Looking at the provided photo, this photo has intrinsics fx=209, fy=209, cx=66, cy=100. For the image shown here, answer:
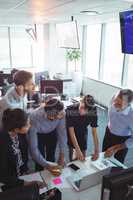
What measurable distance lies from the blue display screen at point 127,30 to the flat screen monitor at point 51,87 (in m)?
2.18

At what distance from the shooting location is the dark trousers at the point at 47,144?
2.36 m

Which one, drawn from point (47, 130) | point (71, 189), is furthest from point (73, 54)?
point (71, 189)

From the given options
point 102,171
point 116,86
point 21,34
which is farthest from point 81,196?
point 21,34

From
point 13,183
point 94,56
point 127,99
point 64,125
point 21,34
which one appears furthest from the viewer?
point 21,34

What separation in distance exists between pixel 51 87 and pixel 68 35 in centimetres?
116

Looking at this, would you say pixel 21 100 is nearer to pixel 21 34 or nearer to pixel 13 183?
pixel 13 183

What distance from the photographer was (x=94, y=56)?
7.02m

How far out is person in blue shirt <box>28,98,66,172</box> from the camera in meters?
2.00

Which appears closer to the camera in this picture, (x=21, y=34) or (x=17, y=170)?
(x=17, y=170)

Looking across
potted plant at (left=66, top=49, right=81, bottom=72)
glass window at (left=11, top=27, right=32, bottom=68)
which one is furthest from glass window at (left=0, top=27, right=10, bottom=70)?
potted plant at (left=66, top=49, right=81, bottom=72)

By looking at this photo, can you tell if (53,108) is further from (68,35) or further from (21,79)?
(68,35)

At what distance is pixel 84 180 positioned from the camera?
1706 millimetres

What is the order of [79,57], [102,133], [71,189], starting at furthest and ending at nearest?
[79,57]
[102,133]
[71,189]

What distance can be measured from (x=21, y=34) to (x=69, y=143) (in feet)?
19.4
